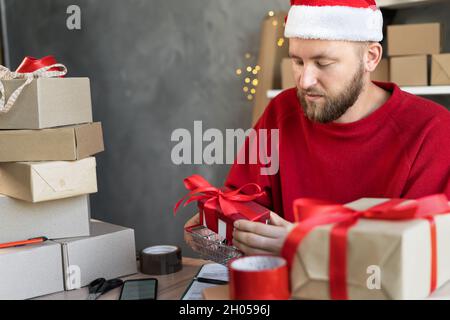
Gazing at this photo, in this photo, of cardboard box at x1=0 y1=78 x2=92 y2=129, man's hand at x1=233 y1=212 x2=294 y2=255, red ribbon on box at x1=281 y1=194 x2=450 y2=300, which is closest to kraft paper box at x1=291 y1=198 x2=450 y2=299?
red ribbon on box at x1=281 y1=194 x2=450 y2=300

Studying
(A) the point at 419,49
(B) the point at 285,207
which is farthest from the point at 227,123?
(B) the point at 285,207

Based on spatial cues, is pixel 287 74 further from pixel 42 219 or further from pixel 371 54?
pixel 42 219

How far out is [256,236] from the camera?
1186 millimetres

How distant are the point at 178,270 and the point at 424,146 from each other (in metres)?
0.67

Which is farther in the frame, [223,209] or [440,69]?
[440,69]

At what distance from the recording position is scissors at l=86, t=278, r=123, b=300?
1.30 meters

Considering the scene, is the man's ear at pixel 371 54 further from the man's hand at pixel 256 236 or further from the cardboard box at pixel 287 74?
the cardboard box at pixel 287 74

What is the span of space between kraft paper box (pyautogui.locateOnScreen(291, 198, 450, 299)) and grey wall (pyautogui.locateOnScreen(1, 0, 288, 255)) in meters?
1.96

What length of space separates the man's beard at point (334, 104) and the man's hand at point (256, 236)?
38 centimetres

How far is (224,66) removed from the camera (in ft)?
9.35

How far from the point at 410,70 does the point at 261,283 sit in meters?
1.46

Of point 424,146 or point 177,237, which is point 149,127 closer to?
point 177,237

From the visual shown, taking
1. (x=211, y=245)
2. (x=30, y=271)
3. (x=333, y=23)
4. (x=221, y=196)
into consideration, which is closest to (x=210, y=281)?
(x=211, y=245)

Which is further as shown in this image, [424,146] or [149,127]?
[149,127]
